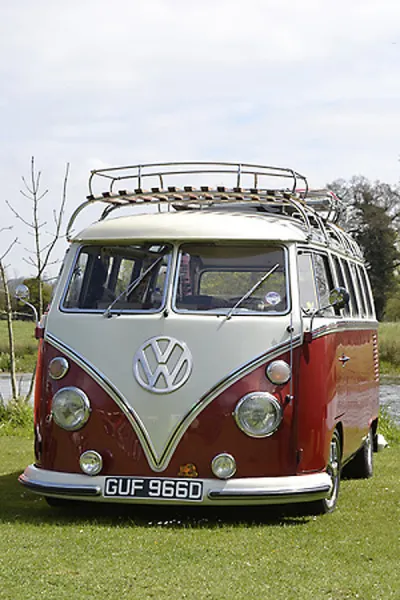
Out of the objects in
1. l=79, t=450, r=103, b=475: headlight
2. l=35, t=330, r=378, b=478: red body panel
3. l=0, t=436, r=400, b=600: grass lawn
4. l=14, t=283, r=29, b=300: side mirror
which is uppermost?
l=14, t=283, r=29, b=300: side mirror

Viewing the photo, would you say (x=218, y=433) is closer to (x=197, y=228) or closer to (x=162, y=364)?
(x=162, y=364)

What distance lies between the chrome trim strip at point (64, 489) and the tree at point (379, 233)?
46036 millimetres

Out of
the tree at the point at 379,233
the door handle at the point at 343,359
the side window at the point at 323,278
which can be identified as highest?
the tree at the point at 379,233

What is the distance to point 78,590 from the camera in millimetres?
6199

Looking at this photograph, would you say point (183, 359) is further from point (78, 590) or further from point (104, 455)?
point (78, 590)

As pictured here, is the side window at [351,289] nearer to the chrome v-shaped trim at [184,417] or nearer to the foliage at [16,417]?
the chrome v-shaped trim at [184,417]

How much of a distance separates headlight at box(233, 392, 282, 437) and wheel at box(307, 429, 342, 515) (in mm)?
889

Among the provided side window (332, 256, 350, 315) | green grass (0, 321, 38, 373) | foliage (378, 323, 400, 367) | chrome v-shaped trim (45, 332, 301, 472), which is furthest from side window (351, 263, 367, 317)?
foliage (378, 323, 400, 367)

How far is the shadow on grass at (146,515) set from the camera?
8.31 metres

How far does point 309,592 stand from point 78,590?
52.9 inches

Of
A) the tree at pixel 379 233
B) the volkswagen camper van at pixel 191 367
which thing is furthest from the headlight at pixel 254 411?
the tree at pixel 379 233

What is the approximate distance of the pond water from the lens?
2378 centimetres

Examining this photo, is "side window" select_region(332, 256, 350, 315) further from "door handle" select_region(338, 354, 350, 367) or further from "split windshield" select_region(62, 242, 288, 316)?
"split windshield" select_region(62, 242, 288, 316)

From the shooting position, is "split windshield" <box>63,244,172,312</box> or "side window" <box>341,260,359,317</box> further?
"side window" <box>341,260,359,317</box>
